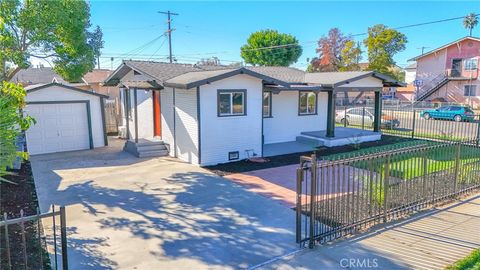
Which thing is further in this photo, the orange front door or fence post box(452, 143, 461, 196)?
the orange front door

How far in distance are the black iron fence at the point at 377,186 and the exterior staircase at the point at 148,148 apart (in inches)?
311

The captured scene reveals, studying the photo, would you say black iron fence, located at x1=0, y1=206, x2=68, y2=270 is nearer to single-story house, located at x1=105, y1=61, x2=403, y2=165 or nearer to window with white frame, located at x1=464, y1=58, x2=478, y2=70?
single-story house, located at x1=105, y1=61, x2=403, y2=165

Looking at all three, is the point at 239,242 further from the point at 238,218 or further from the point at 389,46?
the point at 389,46

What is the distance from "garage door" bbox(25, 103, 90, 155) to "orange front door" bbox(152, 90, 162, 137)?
116 inches

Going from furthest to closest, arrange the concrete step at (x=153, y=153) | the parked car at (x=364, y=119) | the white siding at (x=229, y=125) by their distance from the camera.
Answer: the parked car at (x=364, y=119)
the concrete step at (x=153, y=153)
the white siding at (x=229, y=125)

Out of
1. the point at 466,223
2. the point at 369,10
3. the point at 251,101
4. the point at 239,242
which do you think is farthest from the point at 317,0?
the point at 239,242

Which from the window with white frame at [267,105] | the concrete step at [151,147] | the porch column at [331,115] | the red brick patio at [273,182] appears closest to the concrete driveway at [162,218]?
the red brick patio at [273,182]

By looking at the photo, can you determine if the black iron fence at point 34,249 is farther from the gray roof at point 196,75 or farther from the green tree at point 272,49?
the green tree at point 272,49

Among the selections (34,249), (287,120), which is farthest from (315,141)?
(34,249)

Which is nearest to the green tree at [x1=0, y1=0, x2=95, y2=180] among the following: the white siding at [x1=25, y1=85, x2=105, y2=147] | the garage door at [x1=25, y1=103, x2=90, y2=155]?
the white siding at [x1=25, y1=85, x2=105, y2=147]

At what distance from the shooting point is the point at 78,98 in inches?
570

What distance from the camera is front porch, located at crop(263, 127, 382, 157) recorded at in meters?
14.4

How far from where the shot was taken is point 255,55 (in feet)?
146

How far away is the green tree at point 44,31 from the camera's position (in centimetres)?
973
